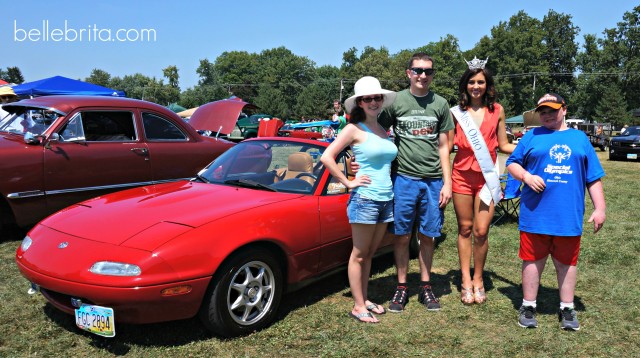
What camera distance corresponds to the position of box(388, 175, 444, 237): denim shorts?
345cm

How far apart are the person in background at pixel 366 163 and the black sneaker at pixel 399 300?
1.83 ft

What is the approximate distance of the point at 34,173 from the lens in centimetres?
500

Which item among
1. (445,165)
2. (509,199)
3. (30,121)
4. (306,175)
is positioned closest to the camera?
(445,165)

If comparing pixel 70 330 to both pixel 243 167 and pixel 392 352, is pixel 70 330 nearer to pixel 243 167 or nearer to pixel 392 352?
pixel 243 167

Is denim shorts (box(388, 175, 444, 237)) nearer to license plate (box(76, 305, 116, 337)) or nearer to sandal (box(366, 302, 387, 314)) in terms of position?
sandal (box(366, 302, 387, 314))

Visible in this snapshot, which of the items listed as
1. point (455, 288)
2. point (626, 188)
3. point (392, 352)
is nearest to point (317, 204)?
point (392, 352)

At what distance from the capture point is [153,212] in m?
A: 3.18

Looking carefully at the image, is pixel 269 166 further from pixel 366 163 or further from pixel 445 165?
pixel 445 165

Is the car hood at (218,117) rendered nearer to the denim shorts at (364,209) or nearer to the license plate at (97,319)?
the denim shorts at (364,209)

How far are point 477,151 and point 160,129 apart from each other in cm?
425

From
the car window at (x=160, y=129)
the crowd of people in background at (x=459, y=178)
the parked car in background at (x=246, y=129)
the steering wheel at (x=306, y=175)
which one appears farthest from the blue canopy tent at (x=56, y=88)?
the crowd of people in background at (x=459, y=178)

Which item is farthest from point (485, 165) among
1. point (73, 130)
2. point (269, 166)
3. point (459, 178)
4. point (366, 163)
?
point (73, 130)

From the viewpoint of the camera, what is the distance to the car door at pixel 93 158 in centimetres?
518

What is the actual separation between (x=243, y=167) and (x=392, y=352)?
7.02ft
